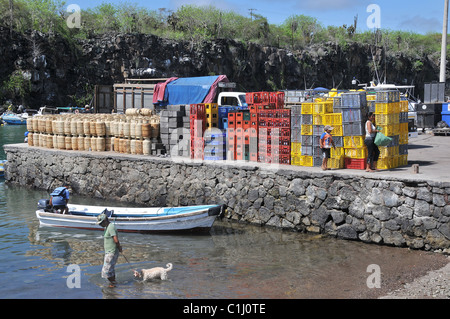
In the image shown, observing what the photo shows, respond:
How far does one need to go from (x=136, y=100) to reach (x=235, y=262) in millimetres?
17291

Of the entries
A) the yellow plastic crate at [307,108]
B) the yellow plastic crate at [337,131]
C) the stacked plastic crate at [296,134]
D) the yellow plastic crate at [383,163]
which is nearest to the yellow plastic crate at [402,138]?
the yellow plastic crate at [383,163]

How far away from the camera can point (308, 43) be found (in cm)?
8319

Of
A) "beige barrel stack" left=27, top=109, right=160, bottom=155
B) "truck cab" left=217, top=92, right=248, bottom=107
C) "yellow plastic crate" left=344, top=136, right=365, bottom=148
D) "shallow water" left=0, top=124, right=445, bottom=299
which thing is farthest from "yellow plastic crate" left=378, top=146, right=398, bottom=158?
"truck cab" left=217, top=92, right=248, bottom=107

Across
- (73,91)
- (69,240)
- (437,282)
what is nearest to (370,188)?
(437,282)

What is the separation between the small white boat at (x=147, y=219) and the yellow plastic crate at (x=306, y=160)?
3156 millimetres

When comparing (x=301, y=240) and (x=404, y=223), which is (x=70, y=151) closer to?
(x=301, y=240)

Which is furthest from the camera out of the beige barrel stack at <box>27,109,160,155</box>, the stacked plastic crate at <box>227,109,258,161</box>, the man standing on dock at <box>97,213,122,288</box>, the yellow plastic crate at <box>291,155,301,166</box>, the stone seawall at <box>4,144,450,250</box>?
the beige barrel stack at <box>27,109,160,155</box>

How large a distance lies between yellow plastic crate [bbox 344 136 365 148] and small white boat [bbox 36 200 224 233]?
413 centimetres

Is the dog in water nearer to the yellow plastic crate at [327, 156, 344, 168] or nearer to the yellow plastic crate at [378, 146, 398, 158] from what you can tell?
the yellow plastic crate at [327, 156, 344, 168]

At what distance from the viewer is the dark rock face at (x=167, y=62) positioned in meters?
60.2

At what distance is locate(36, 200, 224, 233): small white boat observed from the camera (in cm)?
1475

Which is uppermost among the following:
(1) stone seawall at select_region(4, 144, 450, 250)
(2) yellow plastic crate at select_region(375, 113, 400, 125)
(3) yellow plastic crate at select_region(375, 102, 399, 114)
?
(3) yellow plastic crate at select_region(375, 102, 399, 114)

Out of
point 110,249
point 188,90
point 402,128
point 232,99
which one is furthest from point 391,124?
point 188,90

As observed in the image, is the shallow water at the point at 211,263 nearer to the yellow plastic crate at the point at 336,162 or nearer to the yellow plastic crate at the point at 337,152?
the yellow plastic crate at the point at 336,162
